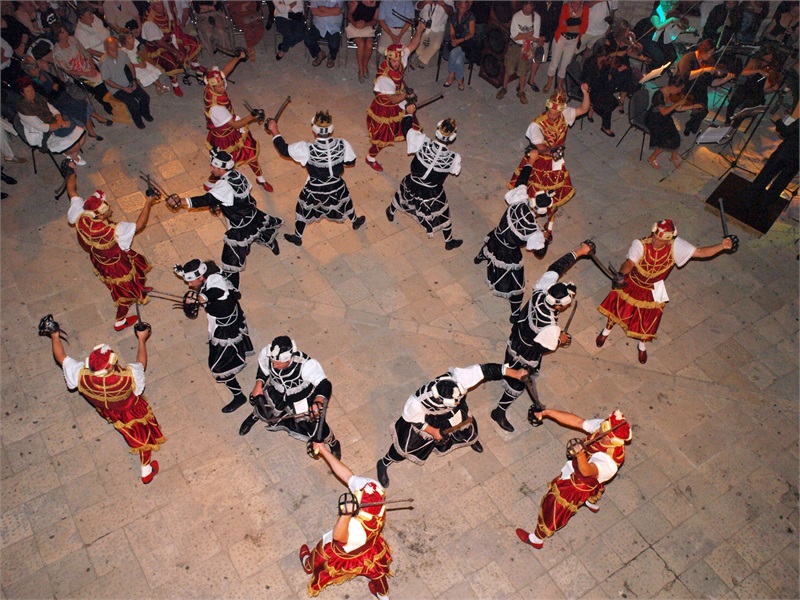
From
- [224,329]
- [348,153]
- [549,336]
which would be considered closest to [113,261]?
[224,329]

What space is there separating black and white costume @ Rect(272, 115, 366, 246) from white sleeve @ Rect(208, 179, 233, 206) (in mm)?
759

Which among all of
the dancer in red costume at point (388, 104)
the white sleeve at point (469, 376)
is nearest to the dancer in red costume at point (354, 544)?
the white sleeve at point (469, 376)

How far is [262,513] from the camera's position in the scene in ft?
20.6

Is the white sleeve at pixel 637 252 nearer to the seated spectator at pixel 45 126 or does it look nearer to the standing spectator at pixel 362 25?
the standing spectator at pixel 362 25

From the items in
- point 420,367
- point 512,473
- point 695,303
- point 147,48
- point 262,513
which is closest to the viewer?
point 262,513

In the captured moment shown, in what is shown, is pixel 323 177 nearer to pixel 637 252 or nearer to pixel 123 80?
pixel 637 252

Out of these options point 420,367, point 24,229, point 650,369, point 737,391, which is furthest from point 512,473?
point 24,229

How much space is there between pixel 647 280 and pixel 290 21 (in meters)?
7.59

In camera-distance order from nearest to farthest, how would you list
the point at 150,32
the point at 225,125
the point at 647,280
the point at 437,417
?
the point at 437,417
the point at 647,280
the point at 225,125
the point at 150,32

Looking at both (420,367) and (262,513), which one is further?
(420,367)

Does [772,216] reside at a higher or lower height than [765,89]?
lower

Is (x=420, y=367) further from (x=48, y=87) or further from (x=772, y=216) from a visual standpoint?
(x=48, y=87)

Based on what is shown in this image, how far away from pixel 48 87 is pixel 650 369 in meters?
9.16

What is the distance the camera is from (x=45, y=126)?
28.5ft
